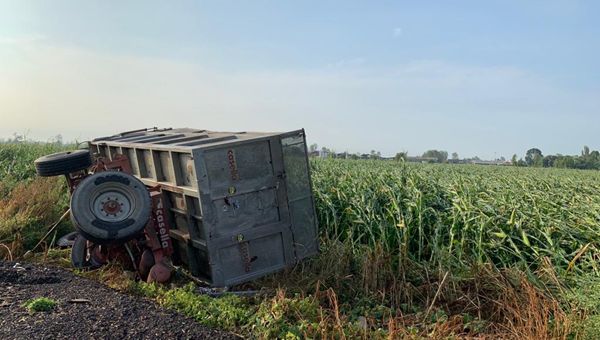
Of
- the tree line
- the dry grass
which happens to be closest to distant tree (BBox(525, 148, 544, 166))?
the tree line

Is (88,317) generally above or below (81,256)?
below

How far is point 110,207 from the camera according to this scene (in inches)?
246

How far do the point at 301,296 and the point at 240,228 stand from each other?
1174mm

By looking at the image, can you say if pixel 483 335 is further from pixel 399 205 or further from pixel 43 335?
pixel 43 335

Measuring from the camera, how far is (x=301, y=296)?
5.70m

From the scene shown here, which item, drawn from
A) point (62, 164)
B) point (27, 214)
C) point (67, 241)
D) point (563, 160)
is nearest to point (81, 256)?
point (62, 164)

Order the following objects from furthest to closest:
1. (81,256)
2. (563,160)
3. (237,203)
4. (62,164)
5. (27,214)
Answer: (563,160) < (27,214) < (62,164) < (81,256) < (237,203)

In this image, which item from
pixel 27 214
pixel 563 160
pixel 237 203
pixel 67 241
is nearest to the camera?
pixel 237 203

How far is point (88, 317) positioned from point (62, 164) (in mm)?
3151

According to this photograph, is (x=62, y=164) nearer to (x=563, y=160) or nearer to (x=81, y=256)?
(x=81, y=256)

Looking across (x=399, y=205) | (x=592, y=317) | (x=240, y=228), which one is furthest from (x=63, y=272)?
(x=592, y=317)

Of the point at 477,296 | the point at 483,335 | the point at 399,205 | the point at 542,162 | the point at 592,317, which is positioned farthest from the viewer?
the point at 542,162

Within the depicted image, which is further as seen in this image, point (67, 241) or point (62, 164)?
point (67, 241)

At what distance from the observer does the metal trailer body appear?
6.01m
